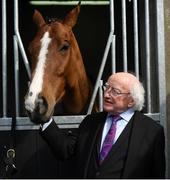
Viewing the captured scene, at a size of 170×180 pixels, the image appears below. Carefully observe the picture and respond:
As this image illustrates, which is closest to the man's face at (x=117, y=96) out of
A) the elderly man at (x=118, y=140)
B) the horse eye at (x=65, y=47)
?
the elderly man at (x=118, y=140)

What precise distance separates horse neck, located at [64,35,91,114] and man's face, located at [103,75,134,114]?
586mm

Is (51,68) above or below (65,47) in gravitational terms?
below

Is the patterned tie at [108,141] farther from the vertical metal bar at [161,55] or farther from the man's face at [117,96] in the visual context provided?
the vertical metal bar at [161,55]

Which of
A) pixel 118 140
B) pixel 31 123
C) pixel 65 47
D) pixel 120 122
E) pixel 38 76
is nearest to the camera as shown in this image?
pixel 118 140

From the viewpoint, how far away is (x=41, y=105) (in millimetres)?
3189

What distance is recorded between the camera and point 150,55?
399 cm

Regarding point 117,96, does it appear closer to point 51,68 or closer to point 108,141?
point 108,141

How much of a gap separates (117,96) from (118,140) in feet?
0.95

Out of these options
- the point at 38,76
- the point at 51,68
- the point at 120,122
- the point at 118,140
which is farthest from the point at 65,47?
the point at 118,140

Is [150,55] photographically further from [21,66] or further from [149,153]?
[21,66]

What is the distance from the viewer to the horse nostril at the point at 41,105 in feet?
10.4

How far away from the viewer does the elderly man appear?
9.72 ft

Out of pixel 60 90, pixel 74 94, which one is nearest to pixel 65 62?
pixel 60 90

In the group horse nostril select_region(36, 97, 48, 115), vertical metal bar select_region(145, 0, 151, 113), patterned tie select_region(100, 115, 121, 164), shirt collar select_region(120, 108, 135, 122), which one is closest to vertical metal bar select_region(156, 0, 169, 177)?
vertical metal bar select_region(145, 0, 151, 113)
